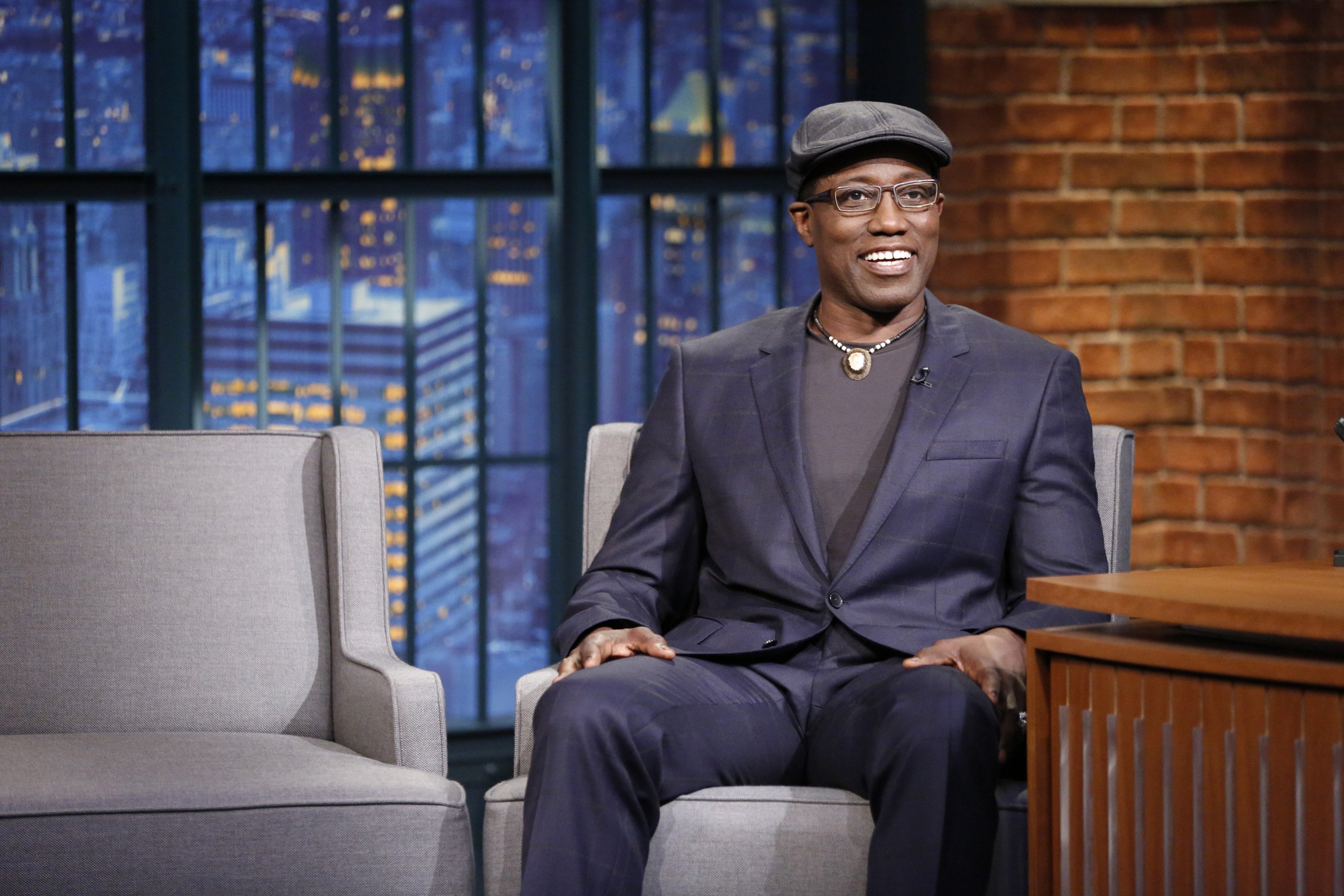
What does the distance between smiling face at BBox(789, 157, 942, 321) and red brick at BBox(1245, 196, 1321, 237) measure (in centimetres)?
143

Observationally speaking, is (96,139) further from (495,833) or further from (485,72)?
(495,833)

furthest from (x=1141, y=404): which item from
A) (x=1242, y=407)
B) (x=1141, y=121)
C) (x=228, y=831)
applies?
(x=228, y=831)

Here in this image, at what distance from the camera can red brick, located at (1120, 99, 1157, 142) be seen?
3371 millimetres

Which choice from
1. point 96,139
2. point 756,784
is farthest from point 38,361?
point 756,784

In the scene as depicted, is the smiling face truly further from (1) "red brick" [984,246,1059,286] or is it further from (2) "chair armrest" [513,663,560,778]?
(1) "red brick" [984,246,1059,286]

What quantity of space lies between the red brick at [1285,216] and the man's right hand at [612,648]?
2.02 m

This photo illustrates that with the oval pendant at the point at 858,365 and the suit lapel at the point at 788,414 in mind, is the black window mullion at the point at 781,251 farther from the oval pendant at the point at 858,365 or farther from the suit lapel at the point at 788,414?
the oval pendant at the point at 858,365

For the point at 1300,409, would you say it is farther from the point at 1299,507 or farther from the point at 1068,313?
the point at 1068,313

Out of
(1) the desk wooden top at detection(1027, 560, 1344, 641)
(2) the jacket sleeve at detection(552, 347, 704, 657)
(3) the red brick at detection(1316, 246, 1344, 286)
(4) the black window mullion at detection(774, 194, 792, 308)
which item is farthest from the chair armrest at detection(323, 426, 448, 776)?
(3) the red brick at detection(1316, 246, 1344, 286)

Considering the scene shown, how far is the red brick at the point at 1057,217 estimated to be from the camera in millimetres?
3377

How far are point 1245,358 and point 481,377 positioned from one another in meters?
1.91

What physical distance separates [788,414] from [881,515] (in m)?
0.25

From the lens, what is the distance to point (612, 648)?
6.68 feet

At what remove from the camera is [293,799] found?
193 cm
